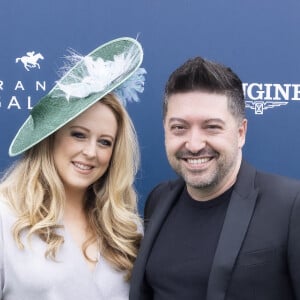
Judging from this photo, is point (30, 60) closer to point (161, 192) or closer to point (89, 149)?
point (89, 149)

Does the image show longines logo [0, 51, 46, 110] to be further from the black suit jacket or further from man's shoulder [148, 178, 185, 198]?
the black suit jacket

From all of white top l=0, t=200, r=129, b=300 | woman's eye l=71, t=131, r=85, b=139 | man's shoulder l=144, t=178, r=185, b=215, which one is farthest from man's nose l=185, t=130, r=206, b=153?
white top l=0, t=200, r=129, b=300

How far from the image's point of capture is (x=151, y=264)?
5.44 ft

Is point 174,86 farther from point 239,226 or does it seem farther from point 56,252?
point 56,252

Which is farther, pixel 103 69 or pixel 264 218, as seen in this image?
pixel 103 69

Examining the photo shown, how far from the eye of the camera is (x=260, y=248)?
1419 mm

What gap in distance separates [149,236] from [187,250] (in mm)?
166

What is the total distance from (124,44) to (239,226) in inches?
25.8

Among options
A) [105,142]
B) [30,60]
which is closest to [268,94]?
[105,142]

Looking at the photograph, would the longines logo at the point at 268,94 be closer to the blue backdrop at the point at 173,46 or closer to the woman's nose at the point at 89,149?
the blue backdrop at the point at 173,46

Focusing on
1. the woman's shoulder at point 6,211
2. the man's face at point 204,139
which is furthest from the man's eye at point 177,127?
the woman's shoulder at point 6,211

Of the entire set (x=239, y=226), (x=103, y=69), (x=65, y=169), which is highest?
(x=103, y=69)

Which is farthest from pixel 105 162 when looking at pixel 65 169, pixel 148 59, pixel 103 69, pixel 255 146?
pixel 255 146

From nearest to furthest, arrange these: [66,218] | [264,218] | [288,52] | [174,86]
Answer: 1. [264,218]
2. [174,86]
3. [66,218]
4. [288,52]
